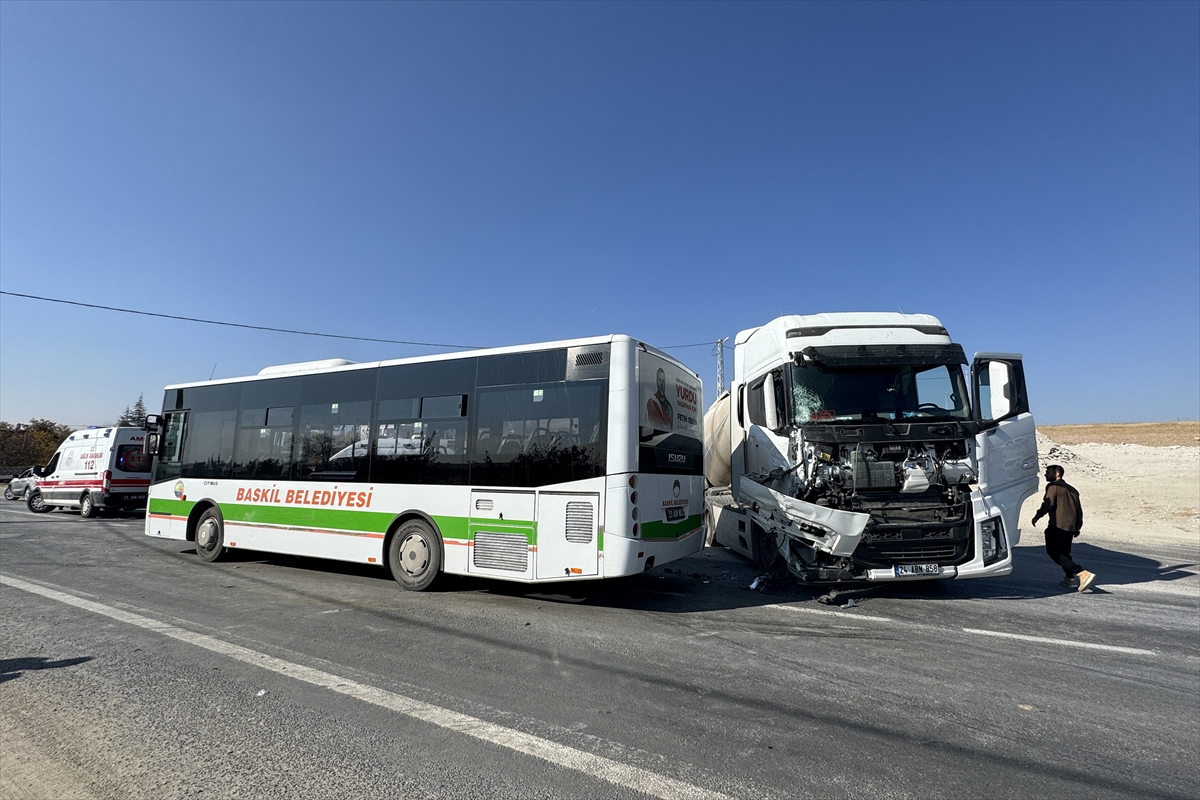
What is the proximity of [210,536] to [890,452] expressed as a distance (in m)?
11.3

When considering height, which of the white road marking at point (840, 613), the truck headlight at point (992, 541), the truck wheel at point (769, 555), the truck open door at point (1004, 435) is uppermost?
the truck open door at point (1004, 435)

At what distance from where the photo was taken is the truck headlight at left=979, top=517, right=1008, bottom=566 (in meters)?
7.17

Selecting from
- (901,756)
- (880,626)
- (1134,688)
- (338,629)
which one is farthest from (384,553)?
(1134,688)

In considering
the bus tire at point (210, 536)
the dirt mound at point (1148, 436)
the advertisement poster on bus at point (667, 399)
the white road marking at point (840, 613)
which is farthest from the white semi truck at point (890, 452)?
the dirt mound at point (1148, 436)

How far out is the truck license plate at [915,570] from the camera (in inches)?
276

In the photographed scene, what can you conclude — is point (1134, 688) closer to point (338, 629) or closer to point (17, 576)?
point (338, 629)

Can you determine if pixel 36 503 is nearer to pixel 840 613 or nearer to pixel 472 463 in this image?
pixel 472 463

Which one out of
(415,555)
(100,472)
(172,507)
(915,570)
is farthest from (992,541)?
(100,472)

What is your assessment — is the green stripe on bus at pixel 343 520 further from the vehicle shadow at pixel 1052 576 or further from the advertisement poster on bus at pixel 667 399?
the vehicle shadow at pixel 1052 576

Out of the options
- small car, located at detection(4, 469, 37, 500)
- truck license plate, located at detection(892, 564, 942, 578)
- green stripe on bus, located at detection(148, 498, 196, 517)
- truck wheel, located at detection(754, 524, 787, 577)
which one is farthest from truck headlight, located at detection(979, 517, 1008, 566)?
small car, located at detection(4, 469, 37, 500)

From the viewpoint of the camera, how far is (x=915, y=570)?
7047 millimetres

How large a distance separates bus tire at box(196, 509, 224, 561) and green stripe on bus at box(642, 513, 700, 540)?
8.09m

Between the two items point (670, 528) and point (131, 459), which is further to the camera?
point (131, 459)

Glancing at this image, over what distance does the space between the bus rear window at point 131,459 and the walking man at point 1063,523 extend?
23.3 metres
